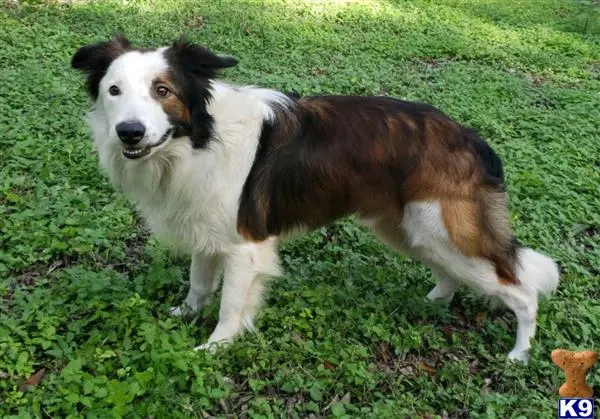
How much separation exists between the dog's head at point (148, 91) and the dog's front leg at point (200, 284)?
95 cm

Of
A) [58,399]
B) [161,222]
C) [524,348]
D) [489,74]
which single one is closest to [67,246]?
[161,222]

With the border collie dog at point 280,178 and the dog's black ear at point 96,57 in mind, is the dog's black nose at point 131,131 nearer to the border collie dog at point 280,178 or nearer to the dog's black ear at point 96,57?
the border collie dog at point 280,178

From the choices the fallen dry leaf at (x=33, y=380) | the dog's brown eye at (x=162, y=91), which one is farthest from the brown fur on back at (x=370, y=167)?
the fallen dry leaf at (x=33, y=380)

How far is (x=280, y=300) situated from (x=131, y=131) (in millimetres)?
1809

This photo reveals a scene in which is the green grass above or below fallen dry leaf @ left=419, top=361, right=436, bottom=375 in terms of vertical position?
above

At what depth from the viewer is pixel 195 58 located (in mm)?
3648

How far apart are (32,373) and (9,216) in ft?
5.95

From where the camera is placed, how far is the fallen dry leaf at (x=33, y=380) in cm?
341

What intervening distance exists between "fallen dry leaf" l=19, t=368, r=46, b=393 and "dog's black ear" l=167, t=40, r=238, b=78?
77.7 inches

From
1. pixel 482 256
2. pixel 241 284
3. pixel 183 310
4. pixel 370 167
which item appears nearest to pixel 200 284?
pixel 183 310

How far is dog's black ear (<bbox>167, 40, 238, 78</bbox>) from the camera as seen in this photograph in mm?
3627

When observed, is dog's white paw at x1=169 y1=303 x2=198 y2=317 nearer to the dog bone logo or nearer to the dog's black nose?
the dog's black nose

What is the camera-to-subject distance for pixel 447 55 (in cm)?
1080

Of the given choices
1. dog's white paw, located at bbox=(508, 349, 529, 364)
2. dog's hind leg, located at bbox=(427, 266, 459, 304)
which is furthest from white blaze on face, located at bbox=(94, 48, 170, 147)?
dog's white paw, located at bbox=(508, 349, 529, 364)
